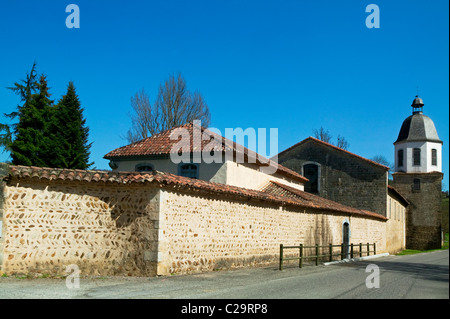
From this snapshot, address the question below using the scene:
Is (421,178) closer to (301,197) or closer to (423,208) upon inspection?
(423,208)

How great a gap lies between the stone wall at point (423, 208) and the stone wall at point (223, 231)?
25.8 metres

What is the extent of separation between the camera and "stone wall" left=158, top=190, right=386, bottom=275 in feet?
40.3

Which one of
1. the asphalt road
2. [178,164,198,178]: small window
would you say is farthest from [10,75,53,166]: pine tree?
the asphalt road

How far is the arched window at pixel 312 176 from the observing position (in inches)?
1380

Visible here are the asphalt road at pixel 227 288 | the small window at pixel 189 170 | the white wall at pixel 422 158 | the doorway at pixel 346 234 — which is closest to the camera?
the asphalt road at pixel 227 288

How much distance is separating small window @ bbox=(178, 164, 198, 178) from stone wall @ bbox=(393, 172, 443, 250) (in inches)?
1118

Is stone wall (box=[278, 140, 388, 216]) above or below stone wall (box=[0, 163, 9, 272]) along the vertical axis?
above

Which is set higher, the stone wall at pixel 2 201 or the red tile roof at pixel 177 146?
the red tile roof at pixel 177 146

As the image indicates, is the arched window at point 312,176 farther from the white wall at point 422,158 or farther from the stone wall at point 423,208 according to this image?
the white wall at point 422,158

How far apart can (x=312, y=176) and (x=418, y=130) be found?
15.0 m

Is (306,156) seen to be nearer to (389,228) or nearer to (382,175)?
(382,175)

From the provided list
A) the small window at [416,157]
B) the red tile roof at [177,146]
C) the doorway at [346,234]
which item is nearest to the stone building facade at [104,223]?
the red tile roof at [177,146]

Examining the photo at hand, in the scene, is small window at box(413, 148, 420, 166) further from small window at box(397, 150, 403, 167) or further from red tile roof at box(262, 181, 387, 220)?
red tile roof at box(262, 181, 387, 220)

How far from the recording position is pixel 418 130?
43.1 meters
